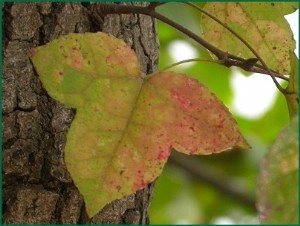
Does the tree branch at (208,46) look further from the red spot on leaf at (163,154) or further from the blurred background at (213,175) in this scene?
the blurred background at (213,175)

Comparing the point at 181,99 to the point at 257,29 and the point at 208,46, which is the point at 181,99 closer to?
the point at 208,46

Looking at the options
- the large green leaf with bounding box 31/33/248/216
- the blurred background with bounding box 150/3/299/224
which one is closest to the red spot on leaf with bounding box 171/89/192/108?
the large green leaf with bounding box 31/33/248/216

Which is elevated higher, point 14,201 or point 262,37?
point 262,37

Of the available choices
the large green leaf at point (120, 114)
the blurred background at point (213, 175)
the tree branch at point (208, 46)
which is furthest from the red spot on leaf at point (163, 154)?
the blurred background at point (213, 175)

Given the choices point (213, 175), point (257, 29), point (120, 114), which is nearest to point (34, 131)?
point (120, 114)

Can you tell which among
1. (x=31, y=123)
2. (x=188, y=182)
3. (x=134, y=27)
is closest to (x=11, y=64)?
(x=31, y=123)

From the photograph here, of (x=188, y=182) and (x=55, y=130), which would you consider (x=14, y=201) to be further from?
(x=188, y=182)

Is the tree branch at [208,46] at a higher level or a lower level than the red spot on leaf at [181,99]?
higher
